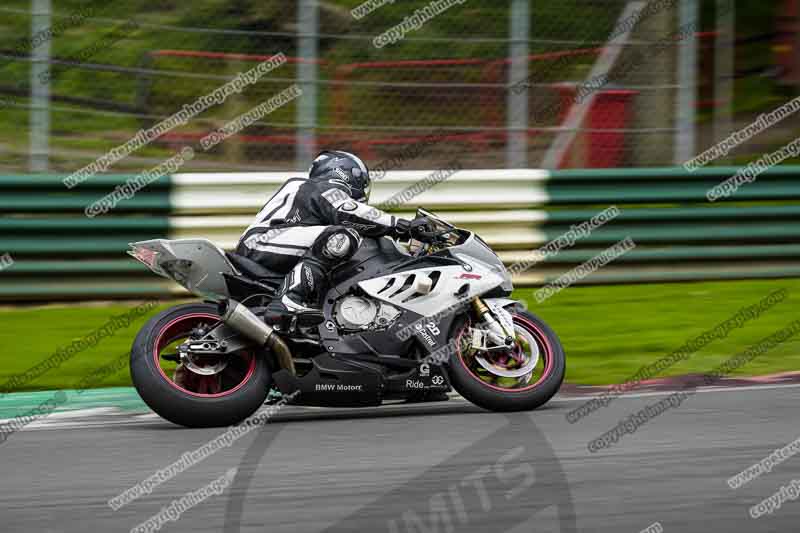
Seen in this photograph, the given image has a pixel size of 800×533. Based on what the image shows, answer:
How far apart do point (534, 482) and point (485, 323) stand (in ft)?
5.54

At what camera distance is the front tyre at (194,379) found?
22.5 ft

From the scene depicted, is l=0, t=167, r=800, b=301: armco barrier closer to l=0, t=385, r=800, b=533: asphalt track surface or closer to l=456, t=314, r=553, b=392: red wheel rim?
l=0, t=385, r=800, b=533: asphalt track surface

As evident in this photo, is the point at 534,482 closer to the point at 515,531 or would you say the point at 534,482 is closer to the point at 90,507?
the point at 515,531

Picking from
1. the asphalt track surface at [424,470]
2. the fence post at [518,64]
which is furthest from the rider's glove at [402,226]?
the fence post at [518,64]

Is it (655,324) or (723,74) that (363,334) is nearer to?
(655,324)

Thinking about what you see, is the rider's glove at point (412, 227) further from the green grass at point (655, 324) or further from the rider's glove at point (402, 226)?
the green grass at point (655, 324)

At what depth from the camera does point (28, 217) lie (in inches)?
418

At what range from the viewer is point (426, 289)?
7.34 metres

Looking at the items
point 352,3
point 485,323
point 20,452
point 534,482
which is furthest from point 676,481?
point 352,3

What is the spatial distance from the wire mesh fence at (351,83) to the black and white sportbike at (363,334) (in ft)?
11.9

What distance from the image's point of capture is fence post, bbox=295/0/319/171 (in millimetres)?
10703

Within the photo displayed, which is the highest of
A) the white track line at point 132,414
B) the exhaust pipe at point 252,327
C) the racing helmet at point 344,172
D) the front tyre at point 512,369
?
the racing helmet at point 344,172

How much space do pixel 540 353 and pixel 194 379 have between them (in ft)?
6.54

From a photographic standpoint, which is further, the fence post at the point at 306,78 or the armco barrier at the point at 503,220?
the fence post at the point at 306,78
